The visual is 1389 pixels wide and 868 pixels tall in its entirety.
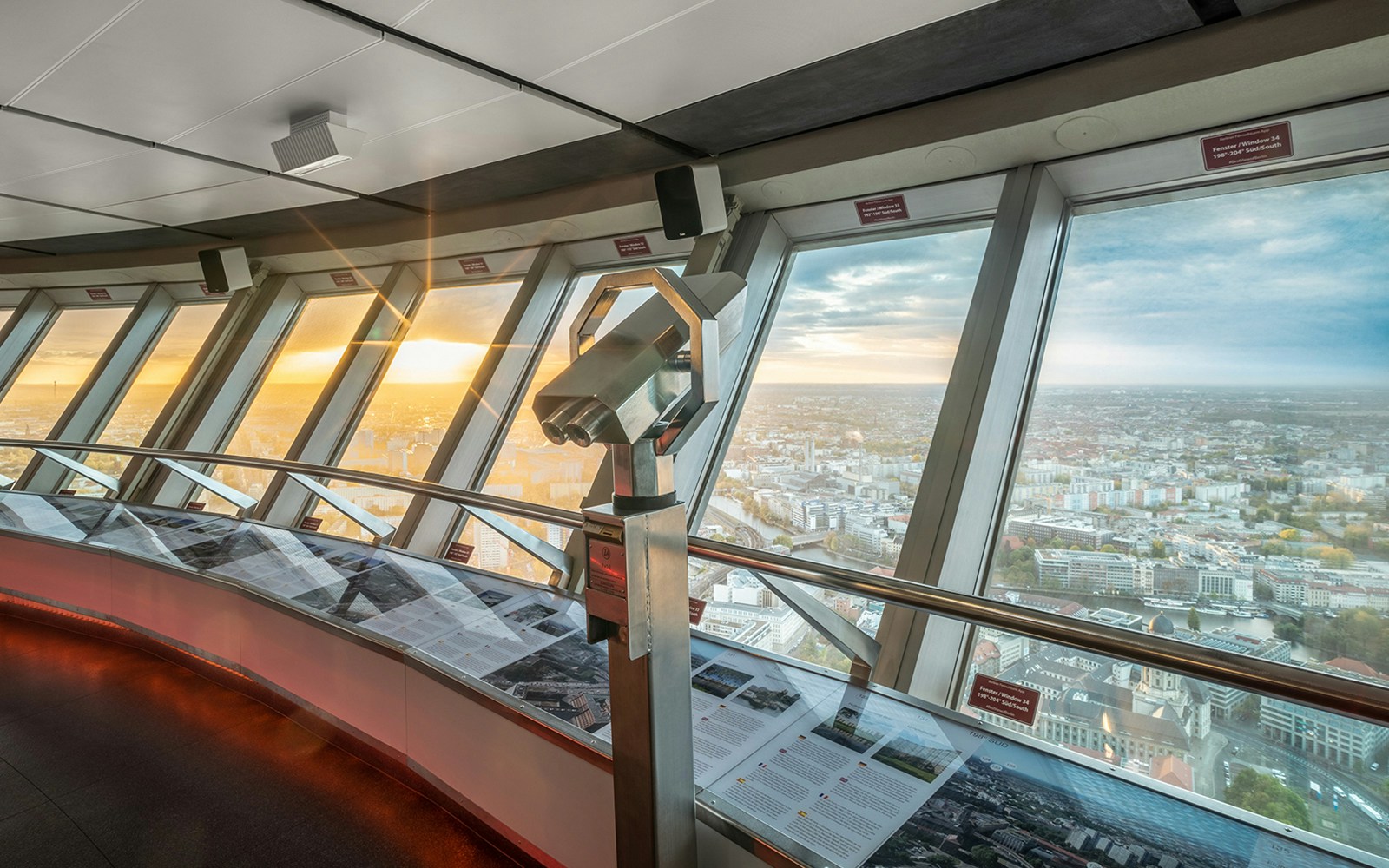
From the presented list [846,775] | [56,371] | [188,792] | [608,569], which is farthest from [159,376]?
[846,775]

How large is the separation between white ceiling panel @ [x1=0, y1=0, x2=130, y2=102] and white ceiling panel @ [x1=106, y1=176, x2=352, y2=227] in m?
1.43

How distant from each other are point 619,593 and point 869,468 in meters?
2.10

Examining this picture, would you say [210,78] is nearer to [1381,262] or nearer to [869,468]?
[869,468]

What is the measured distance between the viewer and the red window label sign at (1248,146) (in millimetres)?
2375

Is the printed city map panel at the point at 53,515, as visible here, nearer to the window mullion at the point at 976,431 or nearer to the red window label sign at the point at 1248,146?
the window mullion at the point at 976,431

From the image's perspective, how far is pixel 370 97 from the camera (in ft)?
8.95

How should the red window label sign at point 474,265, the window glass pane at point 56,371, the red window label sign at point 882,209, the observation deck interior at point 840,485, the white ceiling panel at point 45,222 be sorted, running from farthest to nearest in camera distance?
the window glass pane at point 56,371 → the red window label sign at point 474,265 → the white ceiling panel at point 45,222 → the red window label sign at point 882,209 → the observation deck interior at point 840,485

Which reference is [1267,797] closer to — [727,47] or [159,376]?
[727,47]

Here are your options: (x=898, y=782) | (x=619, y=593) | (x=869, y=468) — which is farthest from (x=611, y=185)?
(x=898, y=782)

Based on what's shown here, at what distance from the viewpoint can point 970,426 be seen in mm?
2688

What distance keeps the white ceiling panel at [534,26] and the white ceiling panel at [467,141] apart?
35 cm

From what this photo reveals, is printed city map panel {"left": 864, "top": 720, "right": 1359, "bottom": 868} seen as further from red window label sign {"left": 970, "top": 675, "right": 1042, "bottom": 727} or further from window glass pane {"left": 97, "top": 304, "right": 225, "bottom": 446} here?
window glass pane {"left": 97, "top": 304, "right": 225, "bottom": 446}

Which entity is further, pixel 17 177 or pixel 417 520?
pixel 417 520

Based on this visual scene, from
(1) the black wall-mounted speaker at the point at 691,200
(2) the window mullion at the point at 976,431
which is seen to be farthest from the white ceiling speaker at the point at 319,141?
(2) the window mullion at the point at 976,431
